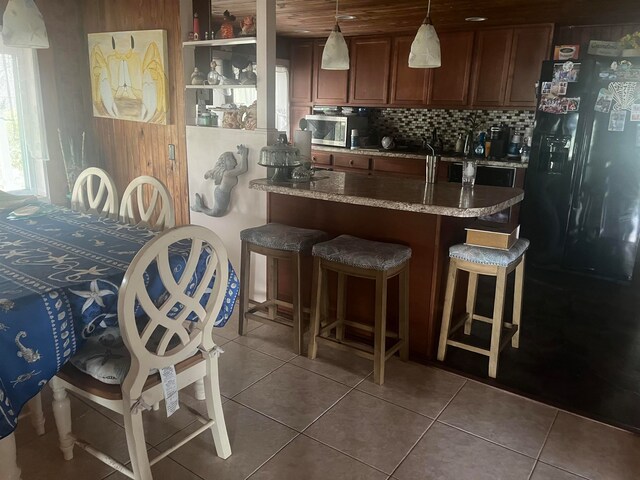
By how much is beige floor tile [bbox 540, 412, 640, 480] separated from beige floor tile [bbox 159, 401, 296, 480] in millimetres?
1097

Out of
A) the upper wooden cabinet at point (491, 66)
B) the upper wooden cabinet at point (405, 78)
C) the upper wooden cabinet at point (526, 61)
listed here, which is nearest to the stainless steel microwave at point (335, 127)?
the upper wooden cabinet at point (405, 78)

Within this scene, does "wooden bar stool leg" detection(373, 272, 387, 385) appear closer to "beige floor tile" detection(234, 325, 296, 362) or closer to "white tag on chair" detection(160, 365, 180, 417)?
"beige floor tile" detection(234, 325, 296, 362)

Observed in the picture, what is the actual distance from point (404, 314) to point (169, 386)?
133 centimetres

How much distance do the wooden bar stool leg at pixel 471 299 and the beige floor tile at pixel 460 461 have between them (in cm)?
94

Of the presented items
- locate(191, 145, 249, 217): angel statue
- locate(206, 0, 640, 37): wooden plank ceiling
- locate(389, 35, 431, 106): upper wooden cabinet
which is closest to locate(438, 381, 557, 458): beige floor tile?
locate(191, 145, 249, 217): angel statue

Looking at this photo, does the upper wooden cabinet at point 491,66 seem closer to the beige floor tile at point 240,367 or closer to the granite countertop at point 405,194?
the granite countertop at point 405,194

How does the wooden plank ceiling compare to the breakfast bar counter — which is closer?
the breakfast bar counter

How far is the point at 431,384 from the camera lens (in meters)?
2.48

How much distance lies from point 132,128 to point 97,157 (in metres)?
0.55

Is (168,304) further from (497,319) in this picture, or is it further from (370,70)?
(370,70)

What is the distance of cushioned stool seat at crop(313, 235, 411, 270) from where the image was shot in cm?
232

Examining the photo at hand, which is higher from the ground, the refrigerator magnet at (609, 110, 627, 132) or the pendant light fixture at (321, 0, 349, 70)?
the pendant light fixture at (321, 0, 349, 70)

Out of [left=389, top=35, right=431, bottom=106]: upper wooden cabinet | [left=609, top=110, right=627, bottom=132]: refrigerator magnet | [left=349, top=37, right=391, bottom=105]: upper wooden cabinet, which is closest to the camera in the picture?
[left=609, top=110, right=627, bottom=132]: refrigerator magnet

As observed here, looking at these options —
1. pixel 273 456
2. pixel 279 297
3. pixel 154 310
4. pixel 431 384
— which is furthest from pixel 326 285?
pixel 154 310
